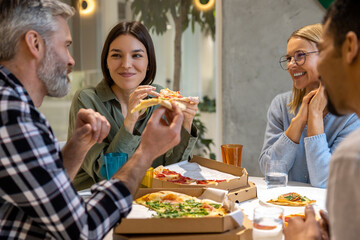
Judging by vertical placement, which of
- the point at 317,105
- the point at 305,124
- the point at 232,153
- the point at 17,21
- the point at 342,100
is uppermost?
the point at 17,21

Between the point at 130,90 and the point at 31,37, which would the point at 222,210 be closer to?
the point at 31,37

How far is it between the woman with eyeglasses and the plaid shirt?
1382mm

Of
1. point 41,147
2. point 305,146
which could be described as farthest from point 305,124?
point 41,147

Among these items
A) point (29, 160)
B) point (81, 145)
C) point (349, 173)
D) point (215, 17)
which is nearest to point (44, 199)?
point (29, 160)

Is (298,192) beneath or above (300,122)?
beneath

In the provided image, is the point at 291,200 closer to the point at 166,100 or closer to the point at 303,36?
the point at 166,100

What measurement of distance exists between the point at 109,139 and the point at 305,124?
114cm

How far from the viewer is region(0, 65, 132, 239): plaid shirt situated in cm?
115

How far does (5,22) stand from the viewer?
131cm

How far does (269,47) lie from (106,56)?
5.74 ft

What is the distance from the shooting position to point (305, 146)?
2.31 m

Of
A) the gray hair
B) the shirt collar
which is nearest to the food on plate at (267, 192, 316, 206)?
the gray hair

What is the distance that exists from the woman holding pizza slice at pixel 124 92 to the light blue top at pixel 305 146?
1.58ft

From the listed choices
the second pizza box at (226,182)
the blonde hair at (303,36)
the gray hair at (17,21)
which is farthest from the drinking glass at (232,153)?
the gray hair at (17,21)
